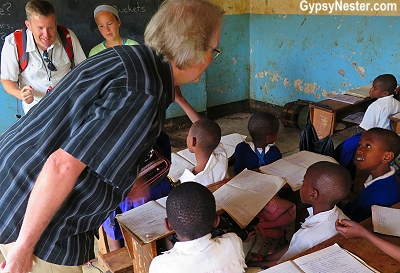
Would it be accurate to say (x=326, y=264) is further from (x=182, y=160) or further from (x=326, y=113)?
(x=326, y=113)

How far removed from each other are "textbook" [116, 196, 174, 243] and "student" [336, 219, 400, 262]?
68 centimetres

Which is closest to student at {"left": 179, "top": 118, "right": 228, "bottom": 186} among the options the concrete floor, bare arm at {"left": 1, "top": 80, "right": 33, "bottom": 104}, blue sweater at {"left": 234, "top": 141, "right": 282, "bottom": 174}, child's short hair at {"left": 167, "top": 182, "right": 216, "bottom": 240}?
blue sweater at {"left": 234, "top": 141, "right": 282, "bottom": 174}

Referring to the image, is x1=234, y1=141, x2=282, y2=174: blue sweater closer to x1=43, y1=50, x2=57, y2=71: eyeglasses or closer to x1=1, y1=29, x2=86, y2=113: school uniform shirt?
x1=1, y1=29, x2=86, y2=113: school uniform shirt

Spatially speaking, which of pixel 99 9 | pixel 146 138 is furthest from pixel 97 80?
pixel 99 9

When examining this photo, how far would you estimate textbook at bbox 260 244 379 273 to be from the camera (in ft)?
3.90

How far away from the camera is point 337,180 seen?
5.39 ft

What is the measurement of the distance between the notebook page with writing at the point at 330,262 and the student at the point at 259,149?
43.9 inches

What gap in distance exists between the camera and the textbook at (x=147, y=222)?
1.38m

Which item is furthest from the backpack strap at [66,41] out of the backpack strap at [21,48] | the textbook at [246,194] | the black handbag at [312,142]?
the black handbag at [312,142]

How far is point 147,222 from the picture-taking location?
1.46 m

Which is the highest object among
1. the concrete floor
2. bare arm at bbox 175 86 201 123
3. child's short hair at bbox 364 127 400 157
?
bare arm at bbox 175 86 201 123

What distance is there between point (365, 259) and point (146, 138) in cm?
91

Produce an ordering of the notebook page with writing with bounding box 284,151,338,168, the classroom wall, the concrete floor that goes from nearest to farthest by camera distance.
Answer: the notebook page with writing with bounding box 284,151,338,168 → the classroom wall → the concrete floor

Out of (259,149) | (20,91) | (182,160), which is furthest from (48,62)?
(259,149)
